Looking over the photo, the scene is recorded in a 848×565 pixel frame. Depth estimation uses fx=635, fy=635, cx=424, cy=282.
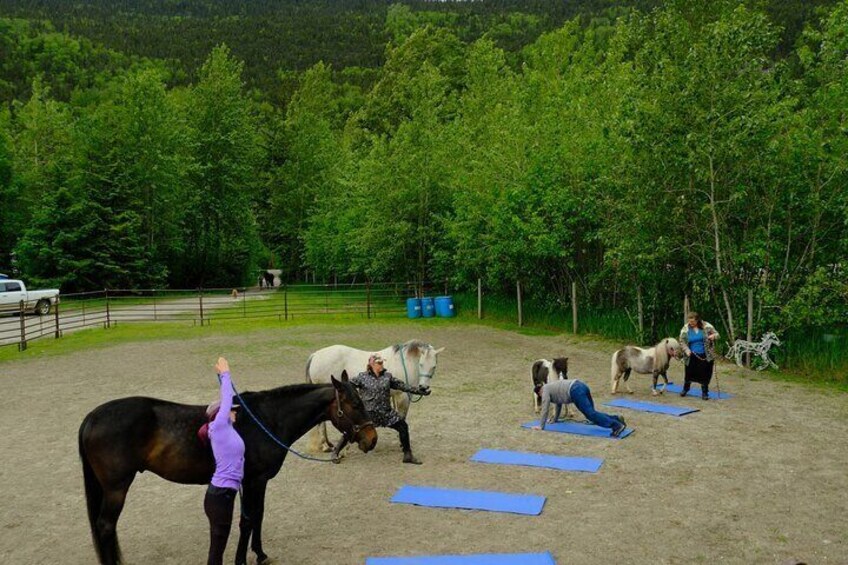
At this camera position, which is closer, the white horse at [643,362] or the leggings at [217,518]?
the leggings at [217,518]

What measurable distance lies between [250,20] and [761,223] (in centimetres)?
16620

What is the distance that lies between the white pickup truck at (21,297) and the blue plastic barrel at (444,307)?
56.7 feet

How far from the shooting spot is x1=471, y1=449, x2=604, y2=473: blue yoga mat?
845 centimetres

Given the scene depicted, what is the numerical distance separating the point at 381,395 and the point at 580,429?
11.9 ft

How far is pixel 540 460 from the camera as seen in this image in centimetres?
870

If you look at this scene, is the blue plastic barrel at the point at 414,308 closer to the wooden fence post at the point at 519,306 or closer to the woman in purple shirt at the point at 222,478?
the wooden fence post at the point at 519,306

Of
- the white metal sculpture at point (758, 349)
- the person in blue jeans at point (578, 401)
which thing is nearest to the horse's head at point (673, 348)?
the person in blue jeans at point (578, 401)

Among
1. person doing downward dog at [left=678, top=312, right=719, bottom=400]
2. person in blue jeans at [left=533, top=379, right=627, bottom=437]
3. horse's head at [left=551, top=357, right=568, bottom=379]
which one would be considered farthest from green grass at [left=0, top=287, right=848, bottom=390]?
person in blue jeans at [left=533, top=379, right=627, bottom=437]

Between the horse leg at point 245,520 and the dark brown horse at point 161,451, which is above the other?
the dark brown horse at point 161,451

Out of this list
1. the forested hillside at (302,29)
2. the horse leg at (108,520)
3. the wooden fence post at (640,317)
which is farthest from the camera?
the forested hillside at (302,29)

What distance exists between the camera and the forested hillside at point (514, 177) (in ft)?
48.4

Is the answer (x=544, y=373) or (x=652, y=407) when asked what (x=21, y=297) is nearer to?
(x=544, y=373)

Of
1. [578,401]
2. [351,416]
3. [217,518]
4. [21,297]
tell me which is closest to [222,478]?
[217,518]

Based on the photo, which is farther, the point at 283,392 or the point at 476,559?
the point at 283,392
